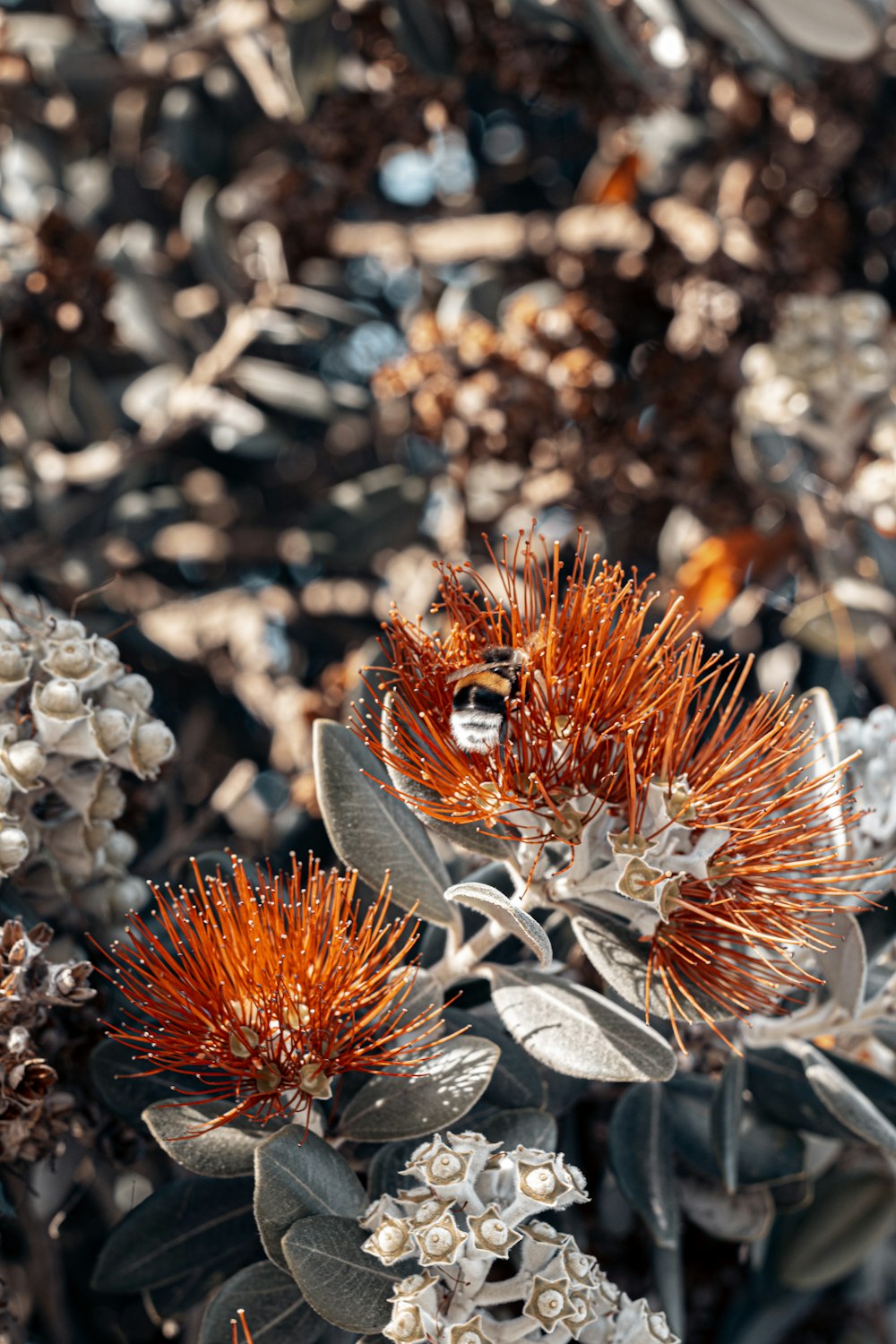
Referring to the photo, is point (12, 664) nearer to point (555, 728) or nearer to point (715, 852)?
point (555, 728)

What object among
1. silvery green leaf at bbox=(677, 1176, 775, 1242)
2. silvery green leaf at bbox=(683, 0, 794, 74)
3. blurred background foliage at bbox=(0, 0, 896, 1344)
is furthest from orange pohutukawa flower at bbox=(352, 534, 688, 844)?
silvery green leaf at bbox=(683, 0, 794, 74)

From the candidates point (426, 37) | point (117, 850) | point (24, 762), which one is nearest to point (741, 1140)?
point (117, 850)

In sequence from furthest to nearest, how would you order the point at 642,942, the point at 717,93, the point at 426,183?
the point at 426,183
the point at 717,93
the point at 642,942

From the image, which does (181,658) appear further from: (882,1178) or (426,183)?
(882,1178)

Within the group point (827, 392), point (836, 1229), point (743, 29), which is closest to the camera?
point (836, 1229)

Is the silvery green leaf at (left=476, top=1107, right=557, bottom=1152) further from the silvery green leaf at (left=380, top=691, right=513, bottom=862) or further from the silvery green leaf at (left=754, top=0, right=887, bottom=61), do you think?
the silvery green leaf at (left=754, top=0, right=887, bottom=61)

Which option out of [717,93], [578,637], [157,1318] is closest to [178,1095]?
[157,1318]
